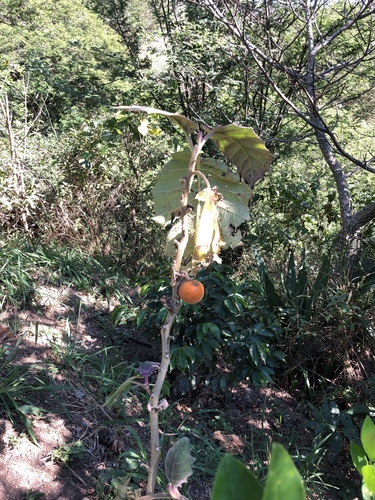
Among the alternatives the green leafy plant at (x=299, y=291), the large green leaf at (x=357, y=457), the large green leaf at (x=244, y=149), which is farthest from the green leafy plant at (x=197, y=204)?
the green leafy plant at (x=299, y=291)

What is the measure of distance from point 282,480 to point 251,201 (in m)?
4.84

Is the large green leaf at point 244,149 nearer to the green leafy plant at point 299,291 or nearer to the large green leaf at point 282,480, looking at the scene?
the large green leaf at point 282,480

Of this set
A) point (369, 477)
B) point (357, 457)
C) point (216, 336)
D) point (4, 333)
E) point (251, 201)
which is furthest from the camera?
point (251, 201)

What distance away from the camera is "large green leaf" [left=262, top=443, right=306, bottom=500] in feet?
1.51

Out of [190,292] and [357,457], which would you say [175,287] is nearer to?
[190,292]

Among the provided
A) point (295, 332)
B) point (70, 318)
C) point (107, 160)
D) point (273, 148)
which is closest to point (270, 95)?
point (273, 148)

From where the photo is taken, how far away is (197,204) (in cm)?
107

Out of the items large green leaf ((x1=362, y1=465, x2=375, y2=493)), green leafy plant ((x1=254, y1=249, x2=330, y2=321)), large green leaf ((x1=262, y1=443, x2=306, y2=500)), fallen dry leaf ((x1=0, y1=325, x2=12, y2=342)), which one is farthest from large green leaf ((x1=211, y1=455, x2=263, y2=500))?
green leafy plant ((x1=254, y1=249, x2=330, y2=321))

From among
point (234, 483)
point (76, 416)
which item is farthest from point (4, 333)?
point (234, 483)

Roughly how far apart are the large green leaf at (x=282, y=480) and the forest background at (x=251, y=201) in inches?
80.6

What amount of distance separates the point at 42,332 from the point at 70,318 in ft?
1.38

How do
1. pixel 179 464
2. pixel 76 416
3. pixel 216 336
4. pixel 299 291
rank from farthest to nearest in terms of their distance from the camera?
pixel 299 291 → pixel 216 336 → pixel 76 416 → pixel 179 464

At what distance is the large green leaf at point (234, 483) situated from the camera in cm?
51

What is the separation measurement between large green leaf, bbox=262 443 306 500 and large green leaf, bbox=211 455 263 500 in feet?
0.16
